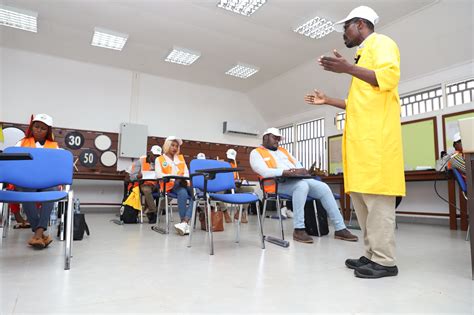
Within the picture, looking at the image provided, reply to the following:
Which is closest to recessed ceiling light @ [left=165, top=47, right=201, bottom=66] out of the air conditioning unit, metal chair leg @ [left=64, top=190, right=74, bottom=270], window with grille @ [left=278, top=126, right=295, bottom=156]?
the air conditioning unit

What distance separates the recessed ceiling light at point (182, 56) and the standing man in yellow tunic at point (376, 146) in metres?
5.24

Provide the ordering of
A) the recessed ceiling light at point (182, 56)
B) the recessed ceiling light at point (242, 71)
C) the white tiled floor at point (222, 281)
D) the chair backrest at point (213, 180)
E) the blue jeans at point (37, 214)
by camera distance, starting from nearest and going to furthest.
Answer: the white tiled floor at point (222, 281), the blue jeans at point (37, 214), the chair backrest at point (213, 180), the recessed ceiling light at point (182, 56), the recessed ceiling light at point (242, 71)

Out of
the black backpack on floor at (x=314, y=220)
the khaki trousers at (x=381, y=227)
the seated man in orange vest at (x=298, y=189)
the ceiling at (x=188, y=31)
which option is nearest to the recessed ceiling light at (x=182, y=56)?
the ceiling at (x=188, y=31)

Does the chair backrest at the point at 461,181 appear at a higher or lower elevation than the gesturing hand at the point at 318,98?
lower

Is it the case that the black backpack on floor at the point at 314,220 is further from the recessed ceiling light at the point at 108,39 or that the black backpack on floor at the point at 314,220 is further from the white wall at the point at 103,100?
the white wall at the point at 103,100

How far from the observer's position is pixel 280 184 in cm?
327

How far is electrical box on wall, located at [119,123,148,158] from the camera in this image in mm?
7395

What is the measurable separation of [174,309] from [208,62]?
21.8 ft

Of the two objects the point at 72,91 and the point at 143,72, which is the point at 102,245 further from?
the point at 143,72

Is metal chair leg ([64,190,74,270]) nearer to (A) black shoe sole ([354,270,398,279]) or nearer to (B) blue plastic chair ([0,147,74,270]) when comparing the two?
(B) blue plastic chair ([0,147,74,270])

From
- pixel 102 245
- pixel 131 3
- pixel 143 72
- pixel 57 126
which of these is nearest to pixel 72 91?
pixel 57 126

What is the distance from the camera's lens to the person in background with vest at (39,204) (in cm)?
234

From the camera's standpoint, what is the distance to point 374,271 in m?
1.70

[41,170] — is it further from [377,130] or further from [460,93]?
[460,93]
